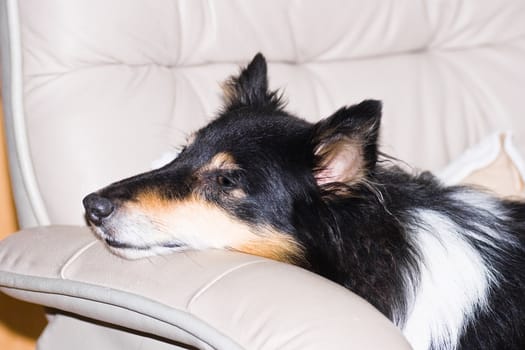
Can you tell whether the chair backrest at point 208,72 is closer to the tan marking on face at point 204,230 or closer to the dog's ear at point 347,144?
the tan marking on face at point 204,230

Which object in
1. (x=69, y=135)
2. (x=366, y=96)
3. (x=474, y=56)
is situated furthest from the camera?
(x=474, y=56)

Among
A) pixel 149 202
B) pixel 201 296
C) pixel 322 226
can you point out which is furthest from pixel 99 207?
pixel 322 226

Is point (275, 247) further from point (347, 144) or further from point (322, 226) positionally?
point (347, 144)

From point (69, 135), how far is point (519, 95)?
58.7 inches

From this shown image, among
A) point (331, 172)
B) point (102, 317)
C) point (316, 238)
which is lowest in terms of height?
point (102, 317)

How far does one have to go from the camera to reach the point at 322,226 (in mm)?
1684

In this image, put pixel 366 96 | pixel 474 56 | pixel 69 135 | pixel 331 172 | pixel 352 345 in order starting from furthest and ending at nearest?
1. pixel 474 56
2. pixel 366 96
3. pixel 69 135
4. pixel 331 172
5. pixel 352 345

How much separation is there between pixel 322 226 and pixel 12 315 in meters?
1.36

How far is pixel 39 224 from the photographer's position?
188 cm

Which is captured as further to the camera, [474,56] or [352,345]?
[474,56]

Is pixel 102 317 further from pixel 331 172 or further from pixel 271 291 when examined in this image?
pixel 331 172

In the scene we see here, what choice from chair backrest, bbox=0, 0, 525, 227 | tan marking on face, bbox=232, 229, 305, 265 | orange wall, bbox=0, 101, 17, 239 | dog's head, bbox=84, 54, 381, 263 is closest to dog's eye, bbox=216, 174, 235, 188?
dog's head, bbox=84, 54, 381, 263

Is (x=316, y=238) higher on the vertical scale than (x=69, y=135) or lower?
lower

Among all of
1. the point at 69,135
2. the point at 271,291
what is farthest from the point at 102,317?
the point at 69,135
